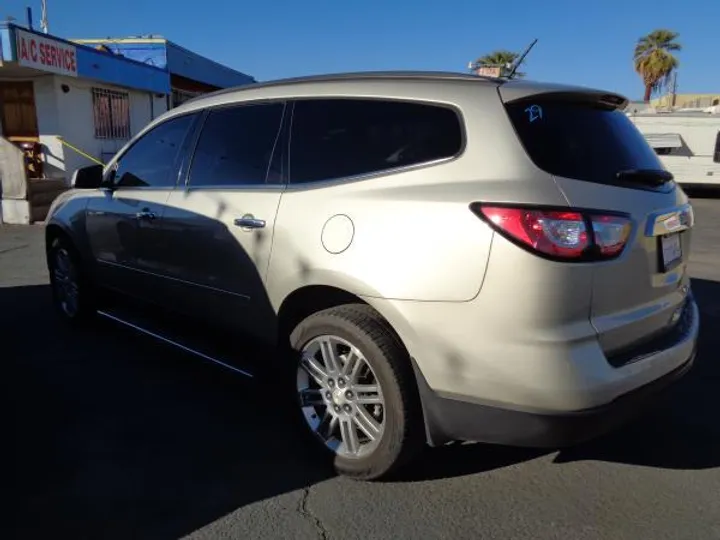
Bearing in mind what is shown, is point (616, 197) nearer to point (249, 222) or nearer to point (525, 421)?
point (525, 421)

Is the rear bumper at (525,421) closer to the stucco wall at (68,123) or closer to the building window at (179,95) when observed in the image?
the stucco wall at (68,123)

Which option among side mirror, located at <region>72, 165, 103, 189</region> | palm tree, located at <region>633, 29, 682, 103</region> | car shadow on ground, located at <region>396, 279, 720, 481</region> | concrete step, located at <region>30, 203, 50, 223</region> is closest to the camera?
car shadow on ground, located at <region>396, 279, 720, 481</region>

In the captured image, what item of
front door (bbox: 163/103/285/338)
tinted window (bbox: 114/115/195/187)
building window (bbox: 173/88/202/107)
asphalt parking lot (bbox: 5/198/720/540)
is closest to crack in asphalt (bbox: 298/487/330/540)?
asphalt parking lot (bbox: 5/198/720/540)

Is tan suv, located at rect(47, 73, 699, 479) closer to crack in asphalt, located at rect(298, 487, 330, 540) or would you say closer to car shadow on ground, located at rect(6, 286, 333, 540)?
crack in asphalt, located at rect(298, 487, 330, 540)

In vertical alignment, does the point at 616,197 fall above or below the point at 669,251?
above

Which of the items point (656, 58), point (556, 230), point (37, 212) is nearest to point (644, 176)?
point (556, 230)

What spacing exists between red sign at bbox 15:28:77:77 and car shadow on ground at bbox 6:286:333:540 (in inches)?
390

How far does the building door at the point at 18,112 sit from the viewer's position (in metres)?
14.7

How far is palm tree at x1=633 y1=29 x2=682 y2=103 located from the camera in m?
40.6

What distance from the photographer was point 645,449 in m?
3.22

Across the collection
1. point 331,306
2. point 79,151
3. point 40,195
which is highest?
point 79,151

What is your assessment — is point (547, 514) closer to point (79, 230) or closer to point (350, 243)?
point (350, 243)

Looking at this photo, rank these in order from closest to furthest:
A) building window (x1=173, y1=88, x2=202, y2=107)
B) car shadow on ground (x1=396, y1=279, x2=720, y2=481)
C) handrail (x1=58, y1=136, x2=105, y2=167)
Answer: car shadow on ground (x1=396, y1=279, x2=720, y2=481)
handrail (x1=58, y1=136, x2=105, y2=167)
building window (x1=173, y1=88, x2=202, y2=107)

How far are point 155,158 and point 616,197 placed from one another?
309 cm
